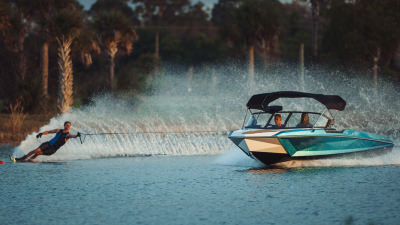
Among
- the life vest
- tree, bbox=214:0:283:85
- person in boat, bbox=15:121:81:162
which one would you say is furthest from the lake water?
tree, bbox=214:0:283:85

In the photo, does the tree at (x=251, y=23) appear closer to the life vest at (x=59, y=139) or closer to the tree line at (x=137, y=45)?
the tree line at (x=137, y=45)

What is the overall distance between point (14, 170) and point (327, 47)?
160ft

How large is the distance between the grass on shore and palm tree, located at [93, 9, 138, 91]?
7871 mm

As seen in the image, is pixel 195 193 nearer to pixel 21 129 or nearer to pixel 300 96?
pixel 300 96

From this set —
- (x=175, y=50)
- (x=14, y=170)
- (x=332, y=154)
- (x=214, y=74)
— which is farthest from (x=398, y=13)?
(x=14, y=170)

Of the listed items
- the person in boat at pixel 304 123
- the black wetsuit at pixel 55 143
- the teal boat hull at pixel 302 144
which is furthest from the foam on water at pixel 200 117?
the person in boat at pixel 304 123

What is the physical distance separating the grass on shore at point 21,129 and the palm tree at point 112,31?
7871mm

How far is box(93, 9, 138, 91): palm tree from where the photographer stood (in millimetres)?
45875

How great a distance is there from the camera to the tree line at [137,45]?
4272 centimetres

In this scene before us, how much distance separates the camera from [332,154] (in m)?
21.7

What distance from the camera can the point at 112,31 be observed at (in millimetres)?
46188

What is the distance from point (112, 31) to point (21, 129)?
12856mm

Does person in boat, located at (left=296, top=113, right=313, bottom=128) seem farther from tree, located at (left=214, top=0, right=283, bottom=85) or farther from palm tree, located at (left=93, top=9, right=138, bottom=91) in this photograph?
tree, located at (left=214, top=0, right=283, bottom=85)

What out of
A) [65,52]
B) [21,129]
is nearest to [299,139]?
[65,52]
